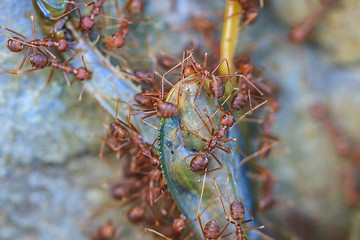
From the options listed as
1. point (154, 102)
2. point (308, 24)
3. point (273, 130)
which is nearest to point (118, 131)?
point (154, 102)

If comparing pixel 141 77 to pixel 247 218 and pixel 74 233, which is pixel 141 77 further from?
pixel 74 233

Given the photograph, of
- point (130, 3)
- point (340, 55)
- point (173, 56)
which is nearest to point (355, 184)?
point (340, 55)

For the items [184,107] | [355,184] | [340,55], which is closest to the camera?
[184,107]

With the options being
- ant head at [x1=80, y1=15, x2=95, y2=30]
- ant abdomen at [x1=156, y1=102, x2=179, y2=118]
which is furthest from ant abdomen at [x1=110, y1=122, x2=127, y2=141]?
ant head at [x1=80, y1=15, x2=95, y2=30]

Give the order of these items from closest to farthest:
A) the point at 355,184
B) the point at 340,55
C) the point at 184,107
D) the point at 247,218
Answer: the point at 184,107, the point at 247,218, the point at 340,55, the point at 355,184

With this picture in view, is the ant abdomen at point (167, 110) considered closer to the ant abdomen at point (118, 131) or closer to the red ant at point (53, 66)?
the ant abdomen at point (118, 131)

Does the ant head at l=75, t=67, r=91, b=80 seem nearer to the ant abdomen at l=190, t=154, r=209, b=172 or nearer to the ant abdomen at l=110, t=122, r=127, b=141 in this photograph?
the ant abdomen at l=110, t=122, r=127, b=141

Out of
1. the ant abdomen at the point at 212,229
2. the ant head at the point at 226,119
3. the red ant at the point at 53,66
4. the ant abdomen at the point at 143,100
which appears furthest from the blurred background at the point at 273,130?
the ant head at the point at 226,119
